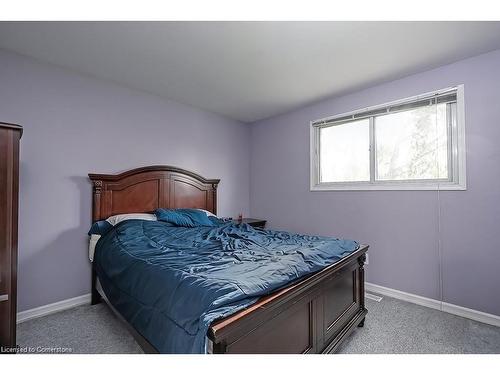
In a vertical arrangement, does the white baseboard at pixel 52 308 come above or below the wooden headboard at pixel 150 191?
below

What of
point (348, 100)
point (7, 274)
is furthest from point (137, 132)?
point (348, 100)

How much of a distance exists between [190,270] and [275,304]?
1.58ft

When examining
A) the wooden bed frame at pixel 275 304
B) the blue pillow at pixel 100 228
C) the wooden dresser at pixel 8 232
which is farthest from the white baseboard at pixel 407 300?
the wooden dresser at pixel 8 232

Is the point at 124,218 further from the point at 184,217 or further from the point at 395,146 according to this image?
the point at 395,146

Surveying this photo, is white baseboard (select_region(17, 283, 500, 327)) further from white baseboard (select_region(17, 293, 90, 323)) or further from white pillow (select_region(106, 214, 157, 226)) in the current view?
white pillow (select_region(106, 214, 157, 226))

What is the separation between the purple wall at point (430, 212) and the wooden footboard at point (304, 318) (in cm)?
88

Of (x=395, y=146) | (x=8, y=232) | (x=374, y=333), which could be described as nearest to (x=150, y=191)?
(x=8, y=232)

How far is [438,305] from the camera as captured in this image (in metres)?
→ 2.31

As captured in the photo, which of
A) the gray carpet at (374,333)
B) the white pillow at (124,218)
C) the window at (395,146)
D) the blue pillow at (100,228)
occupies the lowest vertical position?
the gray carpet at (374,333)

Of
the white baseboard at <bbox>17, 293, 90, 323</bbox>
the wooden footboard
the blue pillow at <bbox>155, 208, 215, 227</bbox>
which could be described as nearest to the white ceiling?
the blue pillow at <bbox>155, 208, 215, 227</bbox>

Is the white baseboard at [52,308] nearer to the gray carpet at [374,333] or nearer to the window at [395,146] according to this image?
the gray carpet at [374,333]

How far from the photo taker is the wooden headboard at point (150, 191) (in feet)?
8.25
